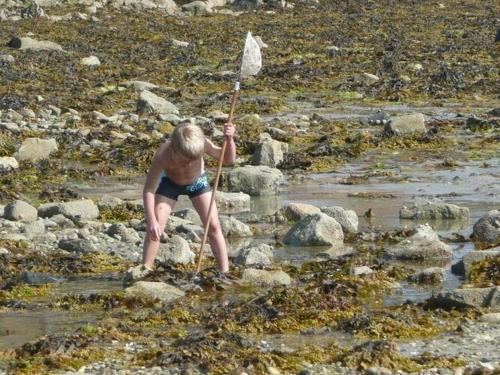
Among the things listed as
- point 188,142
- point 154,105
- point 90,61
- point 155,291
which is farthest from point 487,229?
point 90,61

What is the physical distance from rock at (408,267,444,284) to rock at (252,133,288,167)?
6651mm

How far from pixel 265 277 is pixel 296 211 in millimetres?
3232

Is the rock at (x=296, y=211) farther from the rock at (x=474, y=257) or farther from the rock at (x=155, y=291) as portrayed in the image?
the rock at (x=155, y=291)

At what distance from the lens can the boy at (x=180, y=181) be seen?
9.70 m

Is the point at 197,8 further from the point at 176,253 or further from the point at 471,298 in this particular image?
the point at 471,298

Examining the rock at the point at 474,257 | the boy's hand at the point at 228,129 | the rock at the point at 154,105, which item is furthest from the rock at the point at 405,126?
the boy's hand at the point at 228,129

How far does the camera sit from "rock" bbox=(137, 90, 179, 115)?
2159cm

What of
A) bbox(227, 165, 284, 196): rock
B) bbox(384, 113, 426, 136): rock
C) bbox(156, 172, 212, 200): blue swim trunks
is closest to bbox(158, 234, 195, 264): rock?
bbox(156, 172, 212, 200): blue swim trunks

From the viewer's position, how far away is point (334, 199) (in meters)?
14.6

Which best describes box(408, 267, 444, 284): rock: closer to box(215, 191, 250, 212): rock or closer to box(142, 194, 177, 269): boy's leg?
box(142, 194, 177, 269): boy's leg

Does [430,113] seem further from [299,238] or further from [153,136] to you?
[299,238]

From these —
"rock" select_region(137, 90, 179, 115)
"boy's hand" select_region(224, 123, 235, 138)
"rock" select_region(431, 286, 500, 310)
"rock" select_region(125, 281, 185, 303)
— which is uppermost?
"boy's hand" select_region(224, 123, 235, 138)

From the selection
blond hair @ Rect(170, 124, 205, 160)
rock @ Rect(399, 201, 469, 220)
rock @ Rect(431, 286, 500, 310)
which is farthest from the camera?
rock @ Rect(399, 201, 469, 220)

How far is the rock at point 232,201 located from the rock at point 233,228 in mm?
1274
